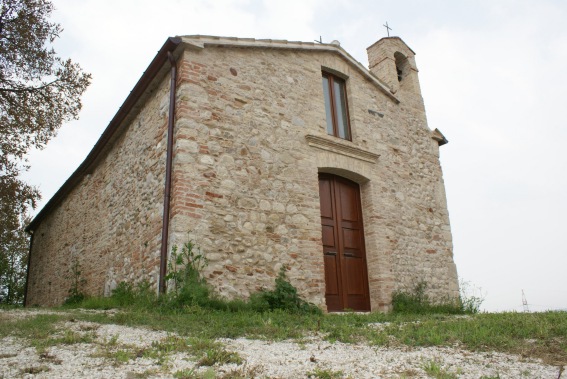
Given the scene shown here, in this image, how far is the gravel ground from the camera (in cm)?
274

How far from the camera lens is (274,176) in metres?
7.18

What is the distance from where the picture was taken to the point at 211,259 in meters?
6.14

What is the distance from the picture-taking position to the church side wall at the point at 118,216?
710 cm

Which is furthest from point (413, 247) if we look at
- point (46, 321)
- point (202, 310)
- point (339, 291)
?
point (46, 321)

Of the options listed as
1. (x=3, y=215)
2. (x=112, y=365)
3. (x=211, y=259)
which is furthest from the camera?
(x=3, y=215)

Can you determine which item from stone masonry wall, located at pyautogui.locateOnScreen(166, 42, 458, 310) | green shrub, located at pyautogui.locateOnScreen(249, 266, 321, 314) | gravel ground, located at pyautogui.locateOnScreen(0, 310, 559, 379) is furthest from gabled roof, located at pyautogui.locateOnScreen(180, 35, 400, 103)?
gravel ground, located at pyautogui.locateOnScreen(0, 310, 559, 379)

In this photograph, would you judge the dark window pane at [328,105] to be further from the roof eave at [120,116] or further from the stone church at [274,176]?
the roof eave at [120,116]

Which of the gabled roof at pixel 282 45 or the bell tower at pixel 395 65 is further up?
the bell tower at pixel 395 65

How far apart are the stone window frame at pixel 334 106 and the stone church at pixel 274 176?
28 millimetres

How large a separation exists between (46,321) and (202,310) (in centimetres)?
164

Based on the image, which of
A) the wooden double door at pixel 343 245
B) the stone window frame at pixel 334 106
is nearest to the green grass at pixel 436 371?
the wooden double door at pixel 343 245

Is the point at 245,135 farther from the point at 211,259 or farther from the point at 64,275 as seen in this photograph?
the point at 64,275

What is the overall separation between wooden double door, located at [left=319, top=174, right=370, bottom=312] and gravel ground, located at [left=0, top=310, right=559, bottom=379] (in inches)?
152

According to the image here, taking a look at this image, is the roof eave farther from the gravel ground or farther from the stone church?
the gravel ground
